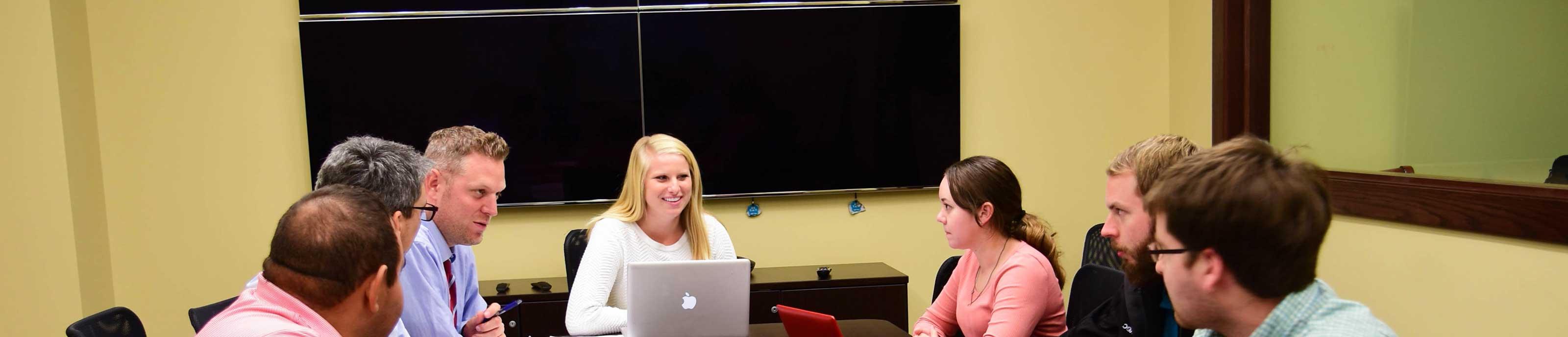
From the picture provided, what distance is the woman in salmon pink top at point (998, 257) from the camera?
235 centimetres

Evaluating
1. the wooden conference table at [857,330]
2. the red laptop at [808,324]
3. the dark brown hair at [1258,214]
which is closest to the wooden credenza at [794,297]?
the wooden conference table at [857,330]

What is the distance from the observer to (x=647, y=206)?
3139 millimetres

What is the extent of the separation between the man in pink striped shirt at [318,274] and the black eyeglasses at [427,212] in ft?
1.82

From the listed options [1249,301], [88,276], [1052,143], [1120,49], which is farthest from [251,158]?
[1249,301]

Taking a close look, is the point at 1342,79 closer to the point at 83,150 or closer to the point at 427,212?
the point at 427,212

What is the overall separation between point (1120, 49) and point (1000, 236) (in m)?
2.18

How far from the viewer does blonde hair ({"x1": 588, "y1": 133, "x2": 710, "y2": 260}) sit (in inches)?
122

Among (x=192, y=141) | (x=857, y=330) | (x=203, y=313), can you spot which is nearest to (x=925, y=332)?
(x=857, y=330)

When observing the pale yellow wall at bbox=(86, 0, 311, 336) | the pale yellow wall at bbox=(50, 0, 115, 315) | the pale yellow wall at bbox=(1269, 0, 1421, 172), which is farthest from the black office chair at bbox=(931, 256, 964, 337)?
the pale yellow wall at bbox=(50, 0, 115, 315)

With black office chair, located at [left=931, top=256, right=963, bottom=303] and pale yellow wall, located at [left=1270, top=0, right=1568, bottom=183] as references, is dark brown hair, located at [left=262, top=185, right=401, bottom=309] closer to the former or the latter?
black office chair, located at [left=931, top=256, right=963, bottom=303]

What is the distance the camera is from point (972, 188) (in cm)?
249

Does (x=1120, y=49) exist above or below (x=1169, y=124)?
above

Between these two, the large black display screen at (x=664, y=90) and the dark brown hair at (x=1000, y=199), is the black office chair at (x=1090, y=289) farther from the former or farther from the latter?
the large black display screen at (x=664, y=90)

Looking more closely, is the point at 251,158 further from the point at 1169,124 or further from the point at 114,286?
the point at 1169,124
